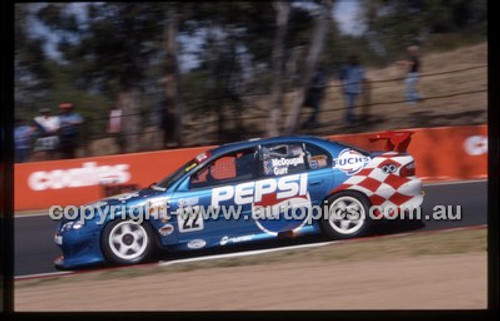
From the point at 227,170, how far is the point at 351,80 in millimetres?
4336

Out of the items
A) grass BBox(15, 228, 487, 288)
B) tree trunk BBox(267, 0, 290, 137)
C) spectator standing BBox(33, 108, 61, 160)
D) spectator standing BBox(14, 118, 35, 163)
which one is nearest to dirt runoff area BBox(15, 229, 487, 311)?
grass BBox(15, 228, 487, 288)

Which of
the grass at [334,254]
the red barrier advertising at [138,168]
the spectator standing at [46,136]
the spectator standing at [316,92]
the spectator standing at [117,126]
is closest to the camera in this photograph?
the grass at [334,254]

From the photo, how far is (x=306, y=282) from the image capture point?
793 centimetres

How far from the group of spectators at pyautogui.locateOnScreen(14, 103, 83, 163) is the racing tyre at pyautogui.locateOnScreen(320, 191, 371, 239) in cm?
502

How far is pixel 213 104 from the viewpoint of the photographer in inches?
482

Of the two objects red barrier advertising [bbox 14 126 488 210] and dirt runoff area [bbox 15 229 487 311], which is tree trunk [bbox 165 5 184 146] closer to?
red barrier advertising [bbox 14 126 488 210]

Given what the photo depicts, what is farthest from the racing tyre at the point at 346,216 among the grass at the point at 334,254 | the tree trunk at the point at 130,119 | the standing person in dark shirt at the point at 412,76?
the tree trunk at the point at 130,119

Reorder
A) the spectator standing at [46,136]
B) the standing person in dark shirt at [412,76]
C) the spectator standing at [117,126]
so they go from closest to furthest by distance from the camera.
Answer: the spectator standing at [46,136]
the spectator standing at [117,126]
the standing person in dark shirt at [412,76]

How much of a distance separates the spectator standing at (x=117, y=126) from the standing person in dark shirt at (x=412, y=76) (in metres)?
4.67

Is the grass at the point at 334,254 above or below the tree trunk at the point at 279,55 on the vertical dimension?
below

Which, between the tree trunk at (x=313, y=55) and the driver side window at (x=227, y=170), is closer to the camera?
the driver side window at (x=227, y=170)

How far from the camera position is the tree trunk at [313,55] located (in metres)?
11.7

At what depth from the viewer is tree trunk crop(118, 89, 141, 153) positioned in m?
12.2

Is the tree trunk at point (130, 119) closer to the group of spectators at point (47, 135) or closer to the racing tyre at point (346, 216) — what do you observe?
the group of spectators at point (47, 135)
